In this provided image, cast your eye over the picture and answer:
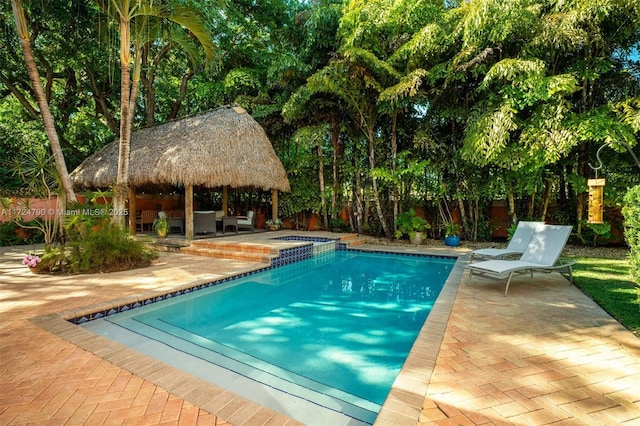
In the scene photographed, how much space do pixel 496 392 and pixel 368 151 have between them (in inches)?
398

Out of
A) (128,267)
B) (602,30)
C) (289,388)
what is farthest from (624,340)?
(602,30)

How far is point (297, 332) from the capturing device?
3965 millimetres

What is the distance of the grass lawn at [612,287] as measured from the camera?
3708 mm

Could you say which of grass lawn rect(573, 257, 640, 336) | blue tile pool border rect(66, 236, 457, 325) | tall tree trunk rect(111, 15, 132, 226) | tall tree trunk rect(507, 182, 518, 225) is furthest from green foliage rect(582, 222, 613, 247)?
tall tree trunk rect(111, 15, 132, 226)

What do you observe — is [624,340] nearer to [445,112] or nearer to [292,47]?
[445,112]

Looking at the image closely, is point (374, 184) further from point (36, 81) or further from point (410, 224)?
point (36, 81)

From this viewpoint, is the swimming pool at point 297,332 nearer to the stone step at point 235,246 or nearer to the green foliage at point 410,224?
the stone step at point 235,246

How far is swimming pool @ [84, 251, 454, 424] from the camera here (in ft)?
9.02

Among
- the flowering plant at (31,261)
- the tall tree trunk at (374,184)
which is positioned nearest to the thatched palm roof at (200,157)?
the tall tree trunk at (374,184)

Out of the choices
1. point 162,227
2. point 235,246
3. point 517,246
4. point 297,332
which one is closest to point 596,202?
point 517,246

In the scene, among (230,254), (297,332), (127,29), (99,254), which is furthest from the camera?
(230,254)

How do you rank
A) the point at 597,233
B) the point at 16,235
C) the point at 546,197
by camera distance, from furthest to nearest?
1. the point at 16,235
2. the point at 546,197
3. the point at 597,233

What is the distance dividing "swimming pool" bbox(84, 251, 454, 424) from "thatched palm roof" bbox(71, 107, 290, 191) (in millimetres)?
4260

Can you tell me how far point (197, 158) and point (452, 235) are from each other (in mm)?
8050
